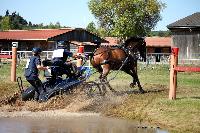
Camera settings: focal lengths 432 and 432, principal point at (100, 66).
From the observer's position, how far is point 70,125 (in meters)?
9.93

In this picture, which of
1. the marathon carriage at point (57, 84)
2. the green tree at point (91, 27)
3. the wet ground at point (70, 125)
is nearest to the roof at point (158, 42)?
the green tree at point (91, 27)

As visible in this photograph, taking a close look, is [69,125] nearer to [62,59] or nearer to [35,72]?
[35,72]

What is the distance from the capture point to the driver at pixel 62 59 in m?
13.3

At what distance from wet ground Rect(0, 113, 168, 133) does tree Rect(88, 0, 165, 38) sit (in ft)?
197

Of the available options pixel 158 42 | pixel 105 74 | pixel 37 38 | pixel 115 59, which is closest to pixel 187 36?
pixel 37 38

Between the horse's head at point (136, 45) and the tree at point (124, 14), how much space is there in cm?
5358

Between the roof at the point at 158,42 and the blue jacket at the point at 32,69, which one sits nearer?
the blue jacket at the point at 32,69

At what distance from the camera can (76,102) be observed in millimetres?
12742

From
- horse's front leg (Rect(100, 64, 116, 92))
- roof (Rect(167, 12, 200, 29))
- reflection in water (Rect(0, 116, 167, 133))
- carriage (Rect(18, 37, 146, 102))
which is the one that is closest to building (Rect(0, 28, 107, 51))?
roof (Rect(167, 12, 200, 29))

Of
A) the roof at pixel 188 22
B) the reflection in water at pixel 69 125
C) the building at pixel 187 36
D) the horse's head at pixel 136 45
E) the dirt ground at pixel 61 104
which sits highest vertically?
the roof at pixel 188 22

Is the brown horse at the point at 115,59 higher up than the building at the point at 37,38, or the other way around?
the building at the point at 37,38

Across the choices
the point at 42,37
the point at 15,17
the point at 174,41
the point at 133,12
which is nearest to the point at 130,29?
the point at 133,12

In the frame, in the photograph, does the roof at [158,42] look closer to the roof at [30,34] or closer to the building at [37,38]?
the building at [37,38]

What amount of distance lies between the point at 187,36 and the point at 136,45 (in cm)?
2612
